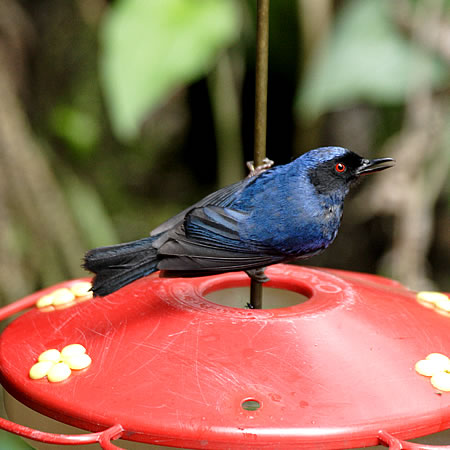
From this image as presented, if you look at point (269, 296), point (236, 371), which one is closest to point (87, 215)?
point (269, 296)

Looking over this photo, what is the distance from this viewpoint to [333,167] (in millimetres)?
1670

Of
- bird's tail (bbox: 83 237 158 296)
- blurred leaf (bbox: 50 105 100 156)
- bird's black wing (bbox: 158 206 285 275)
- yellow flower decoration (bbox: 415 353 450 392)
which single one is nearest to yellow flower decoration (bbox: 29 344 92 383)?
bird's tail (bbox: 83 237 158 296)

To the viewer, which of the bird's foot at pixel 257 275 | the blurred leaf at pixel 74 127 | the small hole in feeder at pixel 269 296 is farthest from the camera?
the blurred leaf at pixel 74 127

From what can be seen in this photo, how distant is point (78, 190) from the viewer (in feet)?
14.3

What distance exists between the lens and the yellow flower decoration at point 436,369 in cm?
131

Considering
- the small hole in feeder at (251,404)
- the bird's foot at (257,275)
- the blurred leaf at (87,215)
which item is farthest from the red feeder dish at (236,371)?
the blurred leaf at (87,215)

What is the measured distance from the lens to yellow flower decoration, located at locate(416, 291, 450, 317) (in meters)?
1.69

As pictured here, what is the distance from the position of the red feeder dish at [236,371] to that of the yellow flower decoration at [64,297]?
0.19 feet

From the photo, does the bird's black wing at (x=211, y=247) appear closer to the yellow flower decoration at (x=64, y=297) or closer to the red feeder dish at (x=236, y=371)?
the red feeder dish at (x=236, y=371)

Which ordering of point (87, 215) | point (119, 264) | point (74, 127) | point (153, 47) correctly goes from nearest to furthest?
point (119, 264) < point (153, 47) < point (87, 215) < point (74, 127)

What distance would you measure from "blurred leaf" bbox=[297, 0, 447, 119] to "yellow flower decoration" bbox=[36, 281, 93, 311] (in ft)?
6.88

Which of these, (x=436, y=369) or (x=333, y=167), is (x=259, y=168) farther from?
(x=436, y=369)

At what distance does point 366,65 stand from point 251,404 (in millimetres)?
2815

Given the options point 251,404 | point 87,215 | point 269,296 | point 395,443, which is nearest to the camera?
point 395,443
